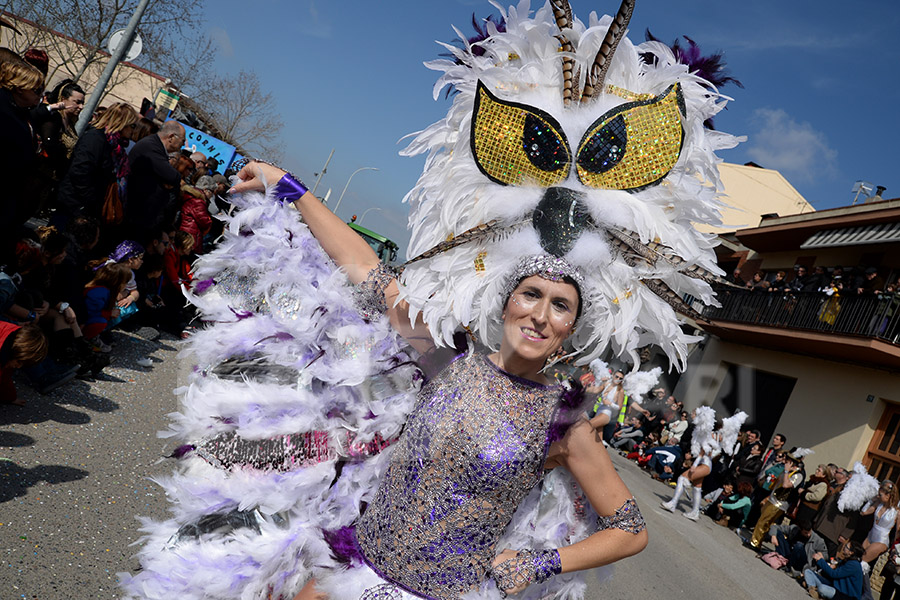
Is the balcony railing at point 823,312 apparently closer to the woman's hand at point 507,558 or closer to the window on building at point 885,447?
the window on building at point 885,447

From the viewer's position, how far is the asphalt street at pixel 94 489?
2.80 metres

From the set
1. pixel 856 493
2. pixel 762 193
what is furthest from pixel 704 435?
pixel 762 193

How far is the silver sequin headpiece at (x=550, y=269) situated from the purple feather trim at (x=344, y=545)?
94 centimetres

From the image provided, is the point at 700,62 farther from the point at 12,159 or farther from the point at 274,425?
the point at 12,159

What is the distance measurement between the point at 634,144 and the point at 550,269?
1.47ft

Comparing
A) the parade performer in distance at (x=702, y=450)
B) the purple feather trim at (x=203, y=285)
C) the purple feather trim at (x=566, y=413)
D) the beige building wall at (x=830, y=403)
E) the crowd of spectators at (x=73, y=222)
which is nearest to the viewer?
the purple feather trim at (x=566, y=413)

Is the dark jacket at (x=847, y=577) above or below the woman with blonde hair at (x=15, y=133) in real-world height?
below

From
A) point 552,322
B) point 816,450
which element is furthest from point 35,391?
point 816,450

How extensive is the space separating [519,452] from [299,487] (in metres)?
0.69

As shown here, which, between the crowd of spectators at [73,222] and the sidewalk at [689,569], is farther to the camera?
the sidewalk at [689,569]

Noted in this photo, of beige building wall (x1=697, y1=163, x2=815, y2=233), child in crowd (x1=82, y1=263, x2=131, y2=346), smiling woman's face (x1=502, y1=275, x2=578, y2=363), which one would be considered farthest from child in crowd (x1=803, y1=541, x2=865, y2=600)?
beige building wall (x1=697, y1=163, x2=815, y2=233)

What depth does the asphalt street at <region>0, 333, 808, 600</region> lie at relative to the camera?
2.80 m

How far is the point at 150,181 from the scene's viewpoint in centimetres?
595

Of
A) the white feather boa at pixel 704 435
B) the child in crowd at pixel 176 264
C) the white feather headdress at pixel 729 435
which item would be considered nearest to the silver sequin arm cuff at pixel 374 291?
the child in crowd at pixel 176 264
